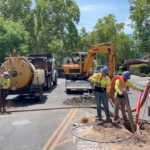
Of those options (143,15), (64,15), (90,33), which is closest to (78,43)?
(64,15)

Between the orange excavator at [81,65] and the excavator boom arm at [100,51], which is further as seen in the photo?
the orange excavator at [81,65]

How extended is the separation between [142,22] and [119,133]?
19090 millimetres

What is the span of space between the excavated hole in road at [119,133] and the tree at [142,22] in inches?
690

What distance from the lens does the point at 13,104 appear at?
1254 cm

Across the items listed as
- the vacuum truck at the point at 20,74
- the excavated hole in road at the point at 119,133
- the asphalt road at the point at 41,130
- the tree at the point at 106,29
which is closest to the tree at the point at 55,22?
the tree at the point at 106,29

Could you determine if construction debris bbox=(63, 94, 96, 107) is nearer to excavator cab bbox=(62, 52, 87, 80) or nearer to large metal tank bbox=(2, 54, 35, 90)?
large metal tank bbox=(2, 54, 35, 90)

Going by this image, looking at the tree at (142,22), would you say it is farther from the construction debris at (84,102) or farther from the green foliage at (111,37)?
the green foliage at (111,37)

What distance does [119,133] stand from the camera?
21.7 ft

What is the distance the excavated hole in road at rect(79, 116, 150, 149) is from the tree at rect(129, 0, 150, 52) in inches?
690

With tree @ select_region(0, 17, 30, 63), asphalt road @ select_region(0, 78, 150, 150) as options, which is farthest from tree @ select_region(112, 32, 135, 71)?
asphalt road @ select_region(0, 78, 150, 150)

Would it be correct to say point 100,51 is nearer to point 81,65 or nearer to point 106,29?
point 81,65

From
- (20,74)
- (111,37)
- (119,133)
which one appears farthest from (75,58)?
(111,37)

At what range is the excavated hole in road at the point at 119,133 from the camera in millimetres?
5899

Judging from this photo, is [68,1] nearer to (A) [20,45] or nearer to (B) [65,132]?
(A) [20,45]
